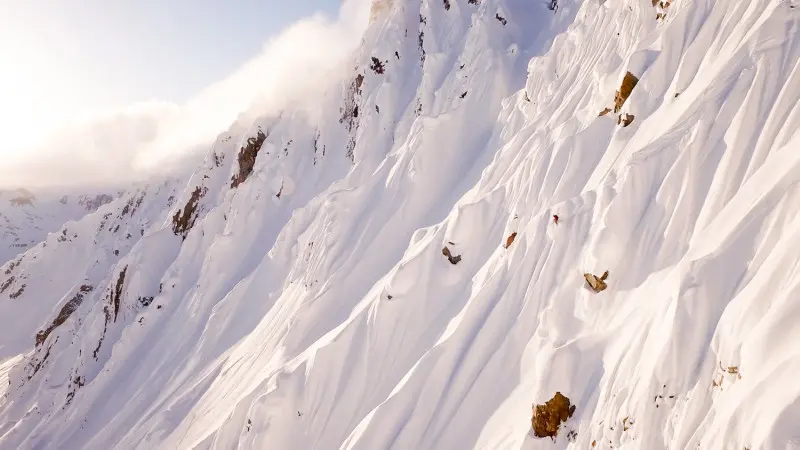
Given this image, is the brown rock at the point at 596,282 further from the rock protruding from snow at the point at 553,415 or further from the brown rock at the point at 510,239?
the brown rock at the point at 510,239

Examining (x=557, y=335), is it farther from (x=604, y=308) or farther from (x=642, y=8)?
(x=642, y=8)

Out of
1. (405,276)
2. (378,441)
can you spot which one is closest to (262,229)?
(405,276)

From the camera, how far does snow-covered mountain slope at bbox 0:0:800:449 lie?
28.0 ft

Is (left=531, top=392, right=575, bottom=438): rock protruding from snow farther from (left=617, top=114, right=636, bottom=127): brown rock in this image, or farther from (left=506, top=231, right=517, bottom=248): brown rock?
(left=617, top=114, right=636, bottom=127): brown rock

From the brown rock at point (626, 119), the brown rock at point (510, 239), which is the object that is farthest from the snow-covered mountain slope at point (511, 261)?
the brown rock at point (626, 119)

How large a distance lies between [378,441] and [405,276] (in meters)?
6.98

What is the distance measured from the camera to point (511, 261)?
1633 centimetres

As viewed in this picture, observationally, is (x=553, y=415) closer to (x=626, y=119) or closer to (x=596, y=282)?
(x=596, y=282)

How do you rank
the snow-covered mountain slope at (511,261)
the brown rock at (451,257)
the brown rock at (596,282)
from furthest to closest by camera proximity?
the brown rock at (451,257) < the brown rock at (596,282) < the snow-covered mountain slope at (511,261)

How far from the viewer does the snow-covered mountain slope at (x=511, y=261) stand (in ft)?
28.0

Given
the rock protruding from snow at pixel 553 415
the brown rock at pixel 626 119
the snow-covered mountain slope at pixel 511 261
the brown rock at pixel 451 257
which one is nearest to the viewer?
the snow-covered mountain slope at pixel 511 261

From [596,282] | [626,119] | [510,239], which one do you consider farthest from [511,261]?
[626,119]

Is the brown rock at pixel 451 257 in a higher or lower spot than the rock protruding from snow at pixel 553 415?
higher

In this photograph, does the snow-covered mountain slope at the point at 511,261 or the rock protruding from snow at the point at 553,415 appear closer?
the snow-covered mountain slope at the point at 511,261
